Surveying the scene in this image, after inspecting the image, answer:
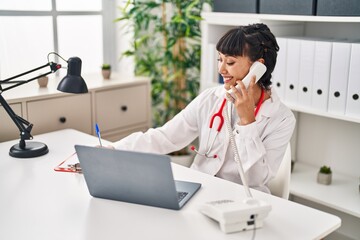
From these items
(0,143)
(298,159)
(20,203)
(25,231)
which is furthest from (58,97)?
(298,159)

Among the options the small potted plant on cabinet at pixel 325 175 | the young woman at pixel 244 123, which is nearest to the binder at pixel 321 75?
the small potted plant on cabinet at pixel 325 175

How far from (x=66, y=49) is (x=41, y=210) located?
1813 millimetres

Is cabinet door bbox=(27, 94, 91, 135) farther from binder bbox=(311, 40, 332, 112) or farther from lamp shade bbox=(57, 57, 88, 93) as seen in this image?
binder bbox=(311, 40, 332, 112)

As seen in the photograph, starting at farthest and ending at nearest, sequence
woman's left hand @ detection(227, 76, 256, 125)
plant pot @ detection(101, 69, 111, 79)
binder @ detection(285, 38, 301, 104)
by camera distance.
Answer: plant pot @ detection(101, 69, 111, 79)
binder @ detection(285, 38, 301, 104)
woman's left hand @ detection(227, 76, 256, 125)

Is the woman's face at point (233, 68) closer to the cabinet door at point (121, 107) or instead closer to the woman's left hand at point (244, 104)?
the woman's left hand at point (244, 104)

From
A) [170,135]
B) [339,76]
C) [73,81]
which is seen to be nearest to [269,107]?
[170,135]

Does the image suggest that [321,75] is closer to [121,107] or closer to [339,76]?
[339,76]

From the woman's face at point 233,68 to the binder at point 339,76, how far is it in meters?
0.62

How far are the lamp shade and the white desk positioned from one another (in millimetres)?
352

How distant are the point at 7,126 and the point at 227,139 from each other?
111 centimetres

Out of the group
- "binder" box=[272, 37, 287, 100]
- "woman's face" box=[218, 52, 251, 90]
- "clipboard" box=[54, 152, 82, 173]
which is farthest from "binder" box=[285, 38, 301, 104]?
"clipboard" box=[54, 152, 82, 173]

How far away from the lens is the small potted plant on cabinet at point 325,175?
2.48 metres

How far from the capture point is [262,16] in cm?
248

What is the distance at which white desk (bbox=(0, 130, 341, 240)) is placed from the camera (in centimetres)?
130
